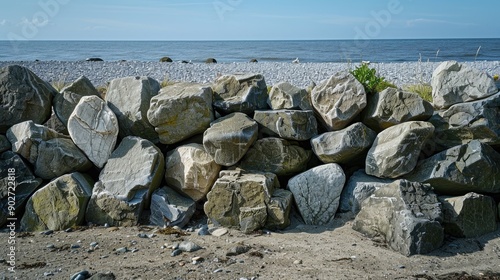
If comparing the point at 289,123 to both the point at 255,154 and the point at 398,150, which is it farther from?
the point at 398,150

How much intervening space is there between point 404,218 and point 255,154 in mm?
2023

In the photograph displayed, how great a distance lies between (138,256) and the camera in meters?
4.64

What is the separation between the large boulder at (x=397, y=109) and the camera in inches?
220

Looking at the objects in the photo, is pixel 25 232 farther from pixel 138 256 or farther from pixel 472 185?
pixel 472 185

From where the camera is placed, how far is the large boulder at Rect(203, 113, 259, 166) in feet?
18.2

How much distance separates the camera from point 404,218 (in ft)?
15.2

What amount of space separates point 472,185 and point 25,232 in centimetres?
537

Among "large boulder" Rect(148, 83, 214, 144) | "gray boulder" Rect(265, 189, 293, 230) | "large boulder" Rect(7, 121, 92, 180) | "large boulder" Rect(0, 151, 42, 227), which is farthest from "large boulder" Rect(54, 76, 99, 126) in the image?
"gray boulder" Rect(265, 189, 293, 230)

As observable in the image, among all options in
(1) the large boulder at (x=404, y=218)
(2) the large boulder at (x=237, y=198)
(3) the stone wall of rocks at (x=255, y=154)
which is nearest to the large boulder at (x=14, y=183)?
(3) the stone wall of rocks at (x=255, y=154)

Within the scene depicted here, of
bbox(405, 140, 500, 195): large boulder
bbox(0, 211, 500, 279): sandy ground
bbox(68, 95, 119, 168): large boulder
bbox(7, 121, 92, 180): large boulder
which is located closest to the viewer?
bbox(0, 211, 500, 279): sandy ground

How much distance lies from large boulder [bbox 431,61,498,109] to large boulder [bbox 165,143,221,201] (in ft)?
10.1

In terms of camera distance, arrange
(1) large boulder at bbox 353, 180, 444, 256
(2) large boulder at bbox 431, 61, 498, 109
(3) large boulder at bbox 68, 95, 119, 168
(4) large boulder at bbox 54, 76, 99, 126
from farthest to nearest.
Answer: (4) large boulder at bbox 54, 76, 99, 126
(3) large boulder at bbox 68, 95, 119, 168
(2) large boulder at bbox 431, 61, 498, 109
(1) large boulder at bbox 353, 180, 444, 256

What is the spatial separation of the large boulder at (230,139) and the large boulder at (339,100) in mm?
919

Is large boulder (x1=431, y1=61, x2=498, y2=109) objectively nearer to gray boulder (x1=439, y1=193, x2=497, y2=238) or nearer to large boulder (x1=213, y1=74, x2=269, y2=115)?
gray boulder (x1=439, y1=193, x2=497, y2=238)
